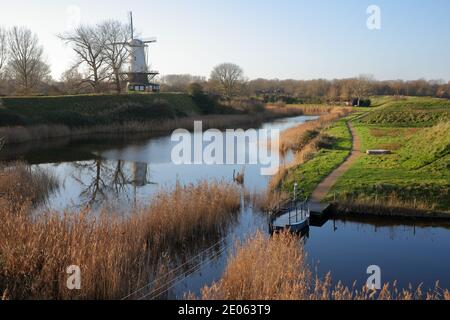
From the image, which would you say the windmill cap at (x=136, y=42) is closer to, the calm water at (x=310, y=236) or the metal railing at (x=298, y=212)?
the calm water at (x=310, y=236)

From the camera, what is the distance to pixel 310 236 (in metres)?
10.9

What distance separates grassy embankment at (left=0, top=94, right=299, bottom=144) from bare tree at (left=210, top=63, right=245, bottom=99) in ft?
39.5

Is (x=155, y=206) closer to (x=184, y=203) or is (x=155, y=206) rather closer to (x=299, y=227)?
(x=184, y=203)

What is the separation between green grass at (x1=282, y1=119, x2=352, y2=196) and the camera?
14.5m

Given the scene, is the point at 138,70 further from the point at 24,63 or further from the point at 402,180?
the point at 402,180

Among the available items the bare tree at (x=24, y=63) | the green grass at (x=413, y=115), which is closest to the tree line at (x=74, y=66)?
the bare tree at (x=24, y=63)

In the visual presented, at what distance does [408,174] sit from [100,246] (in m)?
11.1

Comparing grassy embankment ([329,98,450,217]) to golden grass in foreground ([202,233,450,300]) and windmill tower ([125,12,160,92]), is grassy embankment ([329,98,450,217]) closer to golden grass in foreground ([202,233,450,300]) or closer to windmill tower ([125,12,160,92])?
golden grass in foreground ([202,233,450,300])

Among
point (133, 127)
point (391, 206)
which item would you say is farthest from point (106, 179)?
point (133, 127)

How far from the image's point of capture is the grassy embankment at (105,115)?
29594 millimetres

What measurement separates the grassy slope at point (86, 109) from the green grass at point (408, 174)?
21.7 meters

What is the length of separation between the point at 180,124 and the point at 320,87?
145ft

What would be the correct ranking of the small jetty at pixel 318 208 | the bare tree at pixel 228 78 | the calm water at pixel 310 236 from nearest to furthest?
the calm water at pixel 310 236 → the small jetty at pixel 318 208 → the bare tree at pixel 228 78

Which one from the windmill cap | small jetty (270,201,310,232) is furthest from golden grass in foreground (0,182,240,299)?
the windmill cap
